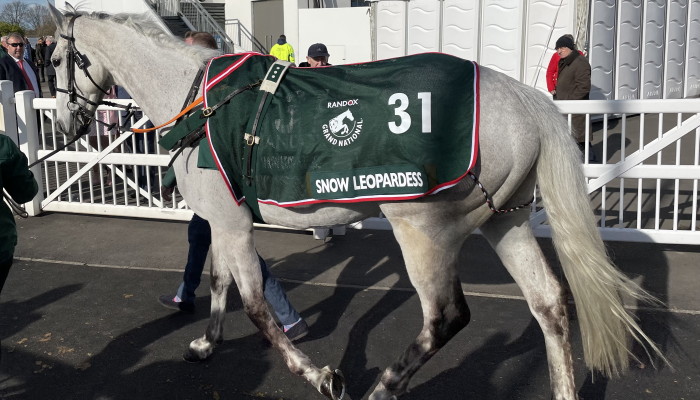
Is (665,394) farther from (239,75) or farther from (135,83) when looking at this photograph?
(135,83)

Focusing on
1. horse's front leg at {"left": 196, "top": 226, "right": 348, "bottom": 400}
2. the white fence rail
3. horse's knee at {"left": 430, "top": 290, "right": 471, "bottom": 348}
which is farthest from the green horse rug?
the white fence rail

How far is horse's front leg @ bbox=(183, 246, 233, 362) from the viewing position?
425 cm

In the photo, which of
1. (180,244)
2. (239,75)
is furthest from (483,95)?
(180,244)

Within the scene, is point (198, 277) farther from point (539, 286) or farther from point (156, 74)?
point (539, 286)

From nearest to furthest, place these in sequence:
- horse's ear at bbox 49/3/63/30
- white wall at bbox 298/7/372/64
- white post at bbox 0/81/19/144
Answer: horse's ear at bbox 49/3/63/30, white post at bbox 0/81/19/144, white wall at bbox 298/7/372/64

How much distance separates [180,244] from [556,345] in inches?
167

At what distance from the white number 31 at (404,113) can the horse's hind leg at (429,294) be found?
0.46m

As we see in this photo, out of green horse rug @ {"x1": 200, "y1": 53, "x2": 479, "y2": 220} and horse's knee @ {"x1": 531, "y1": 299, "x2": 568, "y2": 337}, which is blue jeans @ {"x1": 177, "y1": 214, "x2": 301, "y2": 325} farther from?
horse's knee @ {"x1": 531, "y1": 299, "x2": 568, "y2": 337}

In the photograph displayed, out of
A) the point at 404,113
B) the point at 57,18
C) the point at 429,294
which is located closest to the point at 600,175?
the point at 429,294

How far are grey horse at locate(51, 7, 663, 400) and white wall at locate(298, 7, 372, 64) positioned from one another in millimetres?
17896

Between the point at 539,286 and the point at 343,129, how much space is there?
4.25 feet

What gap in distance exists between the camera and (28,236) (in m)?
7.25

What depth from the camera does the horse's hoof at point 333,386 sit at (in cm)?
356

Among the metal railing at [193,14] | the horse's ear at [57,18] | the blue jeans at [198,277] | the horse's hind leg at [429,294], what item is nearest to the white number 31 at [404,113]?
the horse's hind leg at [429,294]
